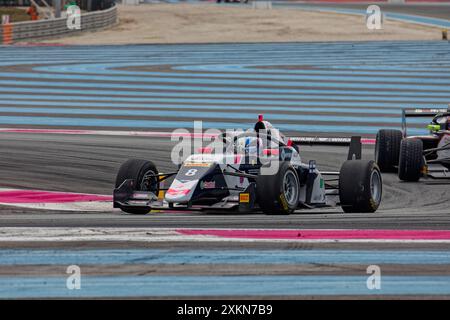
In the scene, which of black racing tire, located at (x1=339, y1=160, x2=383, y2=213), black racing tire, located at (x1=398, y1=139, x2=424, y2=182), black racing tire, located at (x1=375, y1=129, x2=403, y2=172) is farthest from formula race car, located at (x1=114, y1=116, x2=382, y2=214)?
black racing tire, located at (x1=375, y1=129, x2=403, y2=172)

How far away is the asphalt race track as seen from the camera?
28.6ft

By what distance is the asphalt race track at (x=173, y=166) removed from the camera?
8711 millimetres

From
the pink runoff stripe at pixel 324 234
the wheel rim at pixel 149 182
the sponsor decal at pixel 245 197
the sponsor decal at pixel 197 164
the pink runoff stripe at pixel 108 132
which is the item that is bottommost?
the pink runoff stripe at pixel 324 234

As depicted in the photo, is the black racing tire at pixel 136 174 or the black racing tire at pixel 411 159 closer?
the black racing tire at pixel 136 174

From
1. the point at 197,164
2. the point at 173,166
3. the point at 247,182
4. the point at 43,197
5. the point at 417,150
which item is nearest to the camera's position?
the point at 197,164

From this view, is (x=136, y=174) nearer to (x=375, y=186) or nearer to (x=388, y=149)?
(x=375, y=186)

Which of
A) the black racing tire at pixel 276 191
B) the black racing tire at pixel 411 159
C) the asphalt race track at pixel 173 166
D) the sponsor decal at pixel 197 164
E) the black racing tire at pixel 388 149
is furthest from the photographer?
the black racing tire at pixel 388 149

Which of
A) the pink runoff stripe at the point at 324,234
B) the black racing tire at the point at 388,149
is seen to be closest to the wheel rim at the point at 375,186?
the pink runoff stripe at the point at 324,234

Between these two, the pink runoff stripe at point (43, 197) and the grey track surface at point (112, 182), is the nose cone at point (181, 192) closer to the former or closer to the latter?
the grey track surface at point (112, 182)

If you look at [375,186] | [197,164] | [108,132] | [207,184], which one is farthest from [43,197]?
[108,132]

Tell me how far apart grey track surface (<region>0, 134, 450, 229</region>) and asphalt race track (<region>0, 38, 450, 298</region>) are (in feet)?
0.12

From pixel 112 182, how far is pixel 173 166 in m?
1.56

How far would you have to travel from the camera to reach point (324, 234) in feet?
35.2
